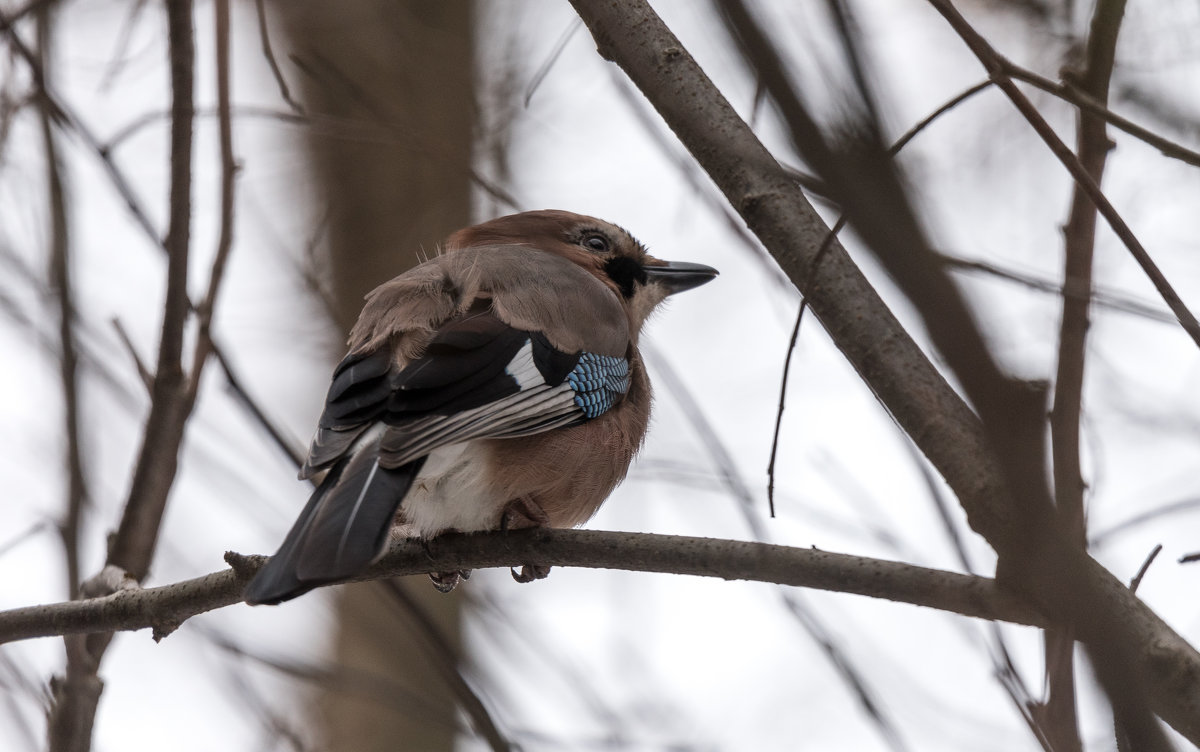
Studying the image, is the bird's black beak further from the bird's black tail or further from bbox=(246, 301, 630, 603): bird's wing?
the bird's black tail

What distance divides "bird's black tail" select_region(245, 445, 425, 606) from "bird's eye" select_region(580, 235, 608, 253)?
2.04m

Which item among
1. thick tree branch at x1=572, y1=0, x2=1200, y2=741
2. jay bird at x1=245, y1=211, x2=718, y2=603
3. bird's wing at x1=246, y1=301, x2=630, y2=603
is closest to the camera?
thick tree branch at x1=572, y1=0, x2=1200, y2=741

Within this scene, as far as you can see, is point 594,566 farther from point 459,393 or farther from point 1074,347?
point 1074,347

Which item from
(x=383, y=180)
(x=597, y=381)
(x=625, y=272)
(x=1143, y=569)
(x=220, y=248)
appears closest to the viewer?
(x=1143, y=569)

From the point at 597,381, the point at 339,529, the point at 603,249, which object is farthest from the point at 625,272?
the point at 339,529

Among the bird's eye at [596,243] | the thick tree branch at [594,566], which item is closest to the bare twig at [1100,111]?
the thick tree branch at [594,566]

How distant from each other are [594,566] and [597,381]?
106cm

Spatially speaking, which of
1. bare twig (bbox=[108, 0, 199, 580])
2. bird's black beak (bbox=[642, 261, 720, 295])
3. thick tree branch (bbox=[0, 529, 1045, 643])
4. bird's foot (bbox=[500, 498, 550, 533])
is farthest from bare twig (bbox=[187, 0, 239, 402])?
bird's black beak (bbox=[642, 261, 720, 295])

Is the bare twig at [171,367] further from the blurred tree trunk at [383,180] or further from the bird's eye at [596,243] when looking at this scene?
the blurred tree trunk at [383,180]

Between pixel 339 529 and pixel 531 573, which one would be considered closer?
pixel 339 529

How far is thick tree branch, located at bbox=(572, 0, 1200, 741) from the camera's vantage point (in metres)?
1.81

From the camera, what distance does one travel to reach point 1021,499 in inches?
45.3

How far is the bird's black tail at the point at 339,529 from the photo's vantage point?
2285 millimetres

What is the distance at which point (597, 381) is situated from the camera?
358cm
